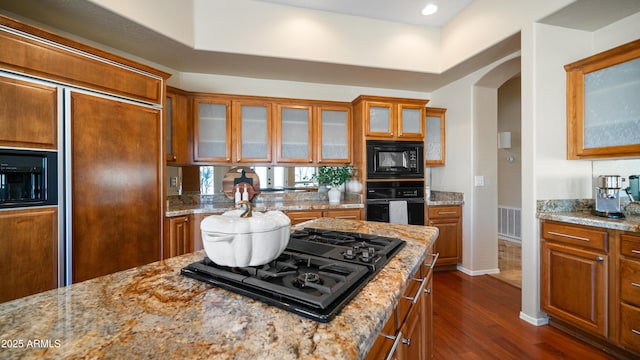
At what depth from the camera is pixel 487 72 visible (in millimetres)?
3104

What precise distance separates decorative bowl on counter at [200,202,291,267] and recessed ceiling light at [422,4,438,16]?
3092 mm

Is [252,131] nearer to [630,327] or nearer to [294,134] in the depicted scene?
[294,134]

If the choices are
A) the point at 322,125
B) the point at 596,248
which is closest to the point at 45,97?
the point at 322,125

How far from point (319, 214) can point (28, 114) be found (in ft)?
7.96

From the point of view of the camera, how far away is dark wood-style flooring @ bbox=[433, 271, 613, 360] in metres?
1.89

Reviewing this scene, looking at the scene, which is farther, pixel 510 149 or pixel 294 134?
pixel 510 149

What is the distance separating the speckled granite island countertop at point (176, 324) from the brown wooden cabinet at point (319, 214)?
2.24 metres

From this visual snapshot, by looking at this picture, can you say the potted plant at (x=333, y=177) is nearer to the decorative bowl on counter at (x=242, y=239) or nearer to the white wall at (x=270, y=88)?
the white wall at (x=270, y=88)

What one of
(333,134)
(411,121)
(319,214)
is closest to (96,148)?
(319,214)

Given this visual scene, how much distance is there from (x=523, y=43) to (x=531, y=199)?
1.32m

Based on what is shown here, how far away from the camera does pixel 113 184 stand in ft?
6.75

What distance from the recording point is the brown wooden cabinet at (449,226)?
3.43 meters

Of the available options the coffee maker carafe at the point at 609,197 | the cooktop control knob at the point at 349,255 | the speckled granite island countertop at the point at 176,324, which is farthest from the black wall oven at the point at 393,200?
the speckled granite island countertop at the point at 176,324

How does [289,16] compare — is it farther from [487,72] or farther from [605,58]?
[605,58]
